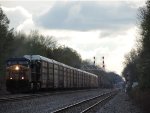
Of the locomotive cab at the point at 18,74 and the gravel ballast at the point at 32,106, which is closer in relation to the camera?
the gravel ballast at the point at 32,106

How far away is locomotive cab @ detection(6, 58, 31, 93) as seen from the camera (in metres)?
44.5

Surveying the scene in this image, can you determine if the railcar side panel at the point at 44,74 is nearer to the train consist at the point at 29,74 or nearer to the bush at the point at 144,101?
the train consist at the point at 29,74

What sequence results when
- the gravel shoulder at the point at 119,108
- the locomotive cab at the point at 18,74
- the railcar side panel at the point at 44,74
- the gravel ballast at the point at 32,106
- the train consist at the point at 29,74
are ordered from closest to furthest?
1. the gravel ballast at the point at 32,106
2. the gravel shoulder at the point at 119,108
3. the locomotive cab at the point at 18,74
4. the train consist at the point at 29,74
5. the railcar side panel at the point at 44,74

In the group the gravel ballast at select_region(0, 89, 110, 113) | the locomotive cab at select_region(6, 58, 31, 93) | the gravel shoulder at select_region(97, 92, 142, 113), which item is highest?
the locomotive cab at select_region(6, 58, 31, 93)

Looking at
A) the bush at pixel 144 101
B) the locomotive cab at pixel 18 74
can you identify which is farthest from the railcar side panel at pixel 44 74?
the bush at pixel 144 101

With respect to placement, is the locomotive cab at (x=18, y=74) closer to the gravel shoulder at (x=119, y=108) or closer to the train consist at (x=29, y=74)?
the train consist at (x=29, y=74)

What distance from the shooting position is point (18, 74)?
1773 inches

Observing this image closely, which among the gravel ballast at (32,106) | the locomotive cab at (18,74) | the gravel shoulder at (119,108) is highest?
the locomotive cab at (18,74)

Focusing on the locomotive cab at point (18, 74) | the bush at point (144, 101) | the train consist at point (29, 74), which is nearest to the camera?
the bush at point (144, 101)

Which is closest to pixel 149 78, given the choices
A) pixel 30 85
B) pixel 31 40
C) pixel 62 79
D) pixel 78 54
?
pixel 30 85

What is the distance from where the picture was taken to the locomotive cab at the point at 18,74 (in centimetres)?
4453

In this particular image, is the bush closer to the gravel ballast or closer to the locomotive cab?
the gravel ballast

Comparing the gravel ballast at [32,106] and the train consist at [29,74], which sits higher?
the train consist at [29,74]

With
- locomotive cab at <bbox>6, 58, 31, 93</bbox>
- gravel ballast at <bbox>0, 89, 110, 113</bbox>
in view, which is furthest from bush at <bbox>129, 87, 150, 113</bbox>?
locomotive cab at <bbox>6, 58, 31, 93</bbox>
